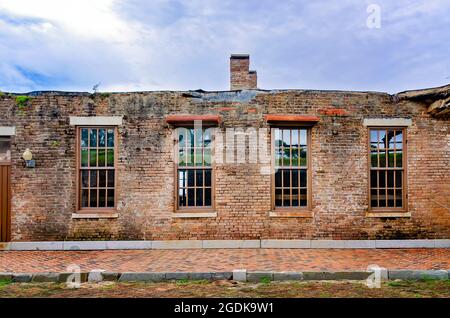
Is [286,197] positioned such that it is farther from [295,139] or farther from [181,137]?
[181,137]

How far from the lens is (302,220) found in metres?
10.3

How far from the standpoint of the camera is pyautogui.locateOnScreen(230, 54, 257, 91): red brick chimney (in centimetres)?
1352

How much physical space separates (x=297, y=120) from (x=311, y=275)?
4.48m

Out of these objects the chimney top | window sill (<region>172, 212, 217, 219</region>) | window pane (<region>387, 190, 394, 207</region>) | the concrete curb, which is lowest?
the concrete curb

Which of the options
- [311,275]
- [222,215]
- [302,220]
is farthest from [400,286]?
[222,215]

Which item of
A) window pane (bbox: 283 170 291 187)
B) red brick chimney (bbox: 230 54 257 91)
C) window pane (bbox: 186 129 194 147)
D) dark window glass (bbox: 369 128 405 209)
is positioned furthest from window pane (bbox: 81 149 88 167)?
dark window glass (bbox: 369 128 405 209)

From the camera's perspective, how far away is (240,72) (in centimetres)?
1354

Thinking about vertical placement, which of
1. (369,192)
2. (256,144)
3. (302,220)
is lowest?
(302,220)

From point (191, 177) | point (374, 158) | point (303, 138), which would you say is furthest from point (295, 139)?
point (191, 177)

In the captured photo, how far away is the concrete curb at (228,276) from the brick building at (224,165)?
2.89m

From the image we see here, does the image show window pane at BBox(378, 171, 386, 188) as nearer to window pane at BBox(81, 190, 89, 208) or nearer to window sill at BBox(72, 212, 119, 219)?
window sill at BBox(72, 212, 119, 219)

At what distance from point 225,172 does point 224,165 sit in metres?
0.20

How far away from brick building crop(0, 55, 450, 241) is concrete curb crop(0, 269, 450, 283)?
289cm
